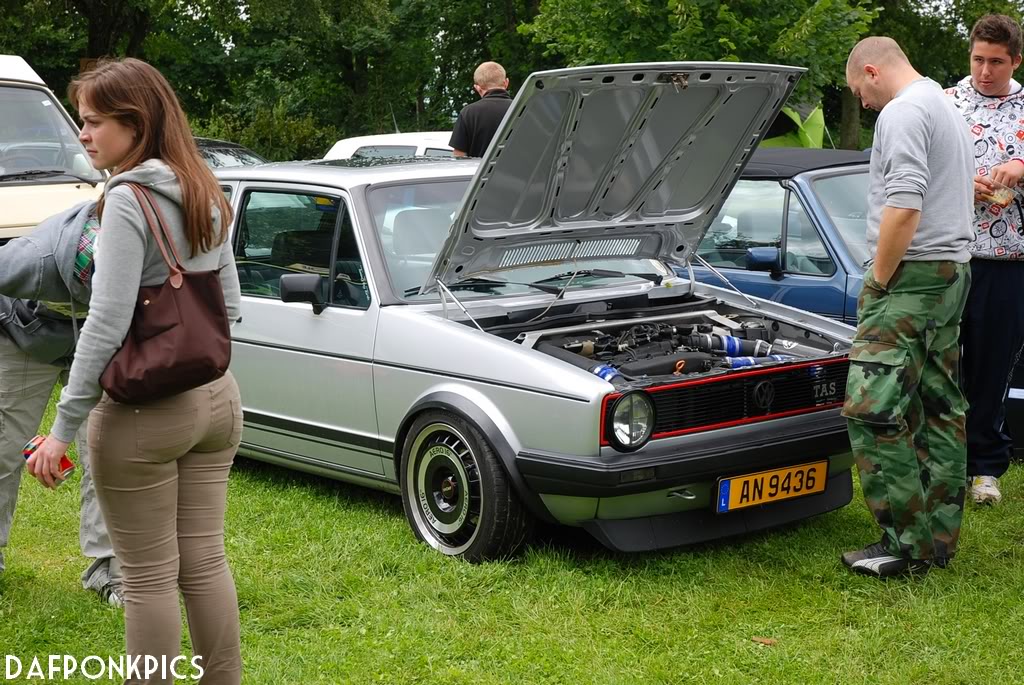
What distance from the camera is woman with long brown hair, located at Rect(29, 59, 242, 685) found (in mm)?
2875

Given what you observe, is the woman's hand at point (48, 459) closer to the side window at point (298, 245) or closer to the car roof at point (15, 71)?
the side window at point (298, 245)

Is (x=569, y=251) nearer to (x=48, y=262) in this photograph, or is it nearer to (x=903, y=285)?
(x=903, y=285)

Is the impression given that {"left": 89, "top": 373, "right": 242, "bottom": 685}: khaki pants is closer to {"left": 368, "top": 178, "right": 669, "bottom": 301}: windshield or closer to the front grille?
the front grille

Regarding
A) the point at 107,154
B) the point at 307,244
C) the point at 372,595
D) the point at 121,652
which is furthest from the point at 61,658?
the point at 307,244

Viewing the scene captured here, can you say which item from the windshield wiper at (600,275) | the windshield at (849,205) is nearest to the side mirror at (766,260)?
the windshield at (849,205)

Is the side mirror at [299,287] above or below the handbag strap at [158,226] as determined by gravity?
below

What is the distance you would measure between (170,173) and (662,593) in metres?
2.54

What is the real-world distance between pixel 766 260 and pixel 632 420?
2.53 metres

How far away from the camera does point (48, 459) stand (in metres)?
3.01

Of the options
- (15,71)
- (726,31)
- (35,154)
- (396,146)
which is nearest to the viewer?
(35,154)

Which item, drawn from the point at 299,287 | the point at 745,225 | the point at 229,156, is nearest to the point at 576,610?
the point at 299,287

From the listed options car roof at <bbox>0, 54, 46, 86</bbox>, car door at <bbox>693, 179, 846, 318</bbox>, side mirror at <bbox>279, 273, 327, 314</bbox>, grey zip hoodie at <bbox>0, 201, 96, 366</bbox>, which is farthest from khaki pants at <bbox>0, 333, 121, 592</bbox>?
car roof at <bbox>0, 54, 46, 86</bbox>

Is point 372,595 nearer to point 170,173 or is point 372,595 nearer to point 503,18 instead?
point 170,173

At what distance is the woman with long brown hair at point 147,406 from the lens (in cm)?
288
